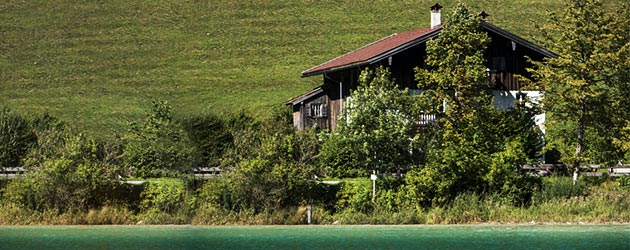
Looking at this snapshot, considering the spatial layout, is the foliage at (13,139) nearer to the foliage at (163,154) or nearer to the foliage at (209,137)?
the foliage at (163,154)

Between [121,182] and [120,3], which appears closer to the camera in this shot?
[121,182]

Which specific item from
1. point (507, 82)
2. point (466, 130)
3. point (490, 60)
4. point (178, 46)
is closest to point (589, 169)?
point (466, 130)

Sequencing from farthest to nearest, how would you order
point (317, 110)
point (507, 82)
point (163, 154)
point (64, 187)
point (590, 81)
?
point (317, 110) < point (507, 82) < point (590, 81) < point (163, 154) < point (64, 187)

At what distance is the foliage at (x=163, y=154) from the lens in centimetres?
4938

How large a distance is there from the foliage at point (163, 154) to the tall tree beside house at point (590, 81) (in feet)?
56.0

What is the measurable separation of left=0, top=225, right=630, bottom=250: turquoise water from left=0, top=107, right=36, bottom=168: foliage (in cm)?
1364

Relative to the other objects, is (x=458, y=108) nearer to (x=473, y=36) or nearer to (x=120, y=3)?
(x=473, y=36)

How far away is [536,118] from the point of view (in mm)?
59031

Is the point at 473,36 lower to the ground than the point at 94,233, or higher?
higher

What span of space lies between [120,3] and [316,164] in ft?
267

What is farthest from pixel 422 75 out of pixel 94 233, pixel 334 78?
pixel 94 233

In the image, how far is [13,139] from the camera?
58.0 m

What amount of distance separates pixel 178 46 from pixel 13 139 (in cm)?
5788

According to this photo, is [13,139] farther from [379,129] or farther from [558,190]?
[558,190]
